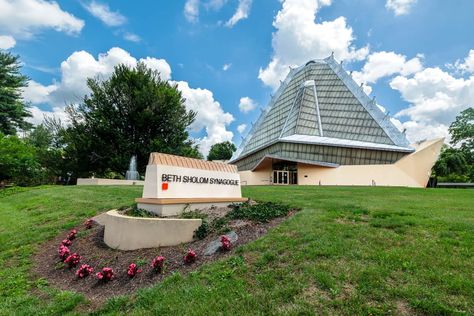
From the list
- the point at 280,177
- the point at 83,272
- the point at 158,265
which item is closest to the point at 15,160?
the point at 83,272

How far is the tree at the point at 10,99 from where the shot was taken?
1457 inches

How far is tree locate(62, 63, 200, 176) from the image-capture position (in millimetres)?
33375

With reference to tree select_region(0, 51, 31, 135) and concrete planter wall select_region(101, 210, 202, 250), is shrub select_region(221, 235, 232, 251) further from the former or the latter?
tree select_region(0, 51, 31, 135)

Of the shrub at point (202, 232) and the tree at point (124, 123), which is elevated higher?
the tree at point (124, 123)

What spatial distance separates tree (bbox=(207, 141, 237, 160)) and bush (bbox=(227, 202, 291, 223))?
76575mm

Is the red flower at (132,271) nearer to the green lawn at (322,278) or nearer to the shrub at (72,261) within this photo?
the green lawn at (322,278)

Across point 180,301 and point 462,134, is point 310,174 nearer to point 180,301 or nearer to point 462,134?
point 462,134

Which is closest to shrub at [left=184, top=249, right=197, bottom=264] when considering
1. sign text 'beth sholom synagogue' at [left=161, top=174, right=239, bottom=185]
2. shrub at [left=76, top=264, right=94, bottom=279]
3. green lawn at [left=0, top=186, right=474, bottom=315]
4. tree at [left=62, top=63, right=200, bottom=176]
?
green lawn at [left=0, top=186, right=474, bottom=315]

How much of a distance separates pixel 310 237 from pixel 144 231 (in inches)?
145

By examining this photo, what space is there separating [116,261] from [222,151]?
3144 inches

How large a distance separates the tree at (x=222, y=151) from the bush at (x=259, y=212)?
76.6 m

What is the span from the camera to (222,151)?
8600cm

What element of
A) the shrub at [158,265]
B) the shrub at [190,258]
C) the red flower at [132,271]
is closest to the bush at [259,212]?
the shrub at [190,258]

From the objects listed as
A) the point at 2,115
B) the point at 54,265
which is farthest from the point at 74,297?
the point at 2,115
